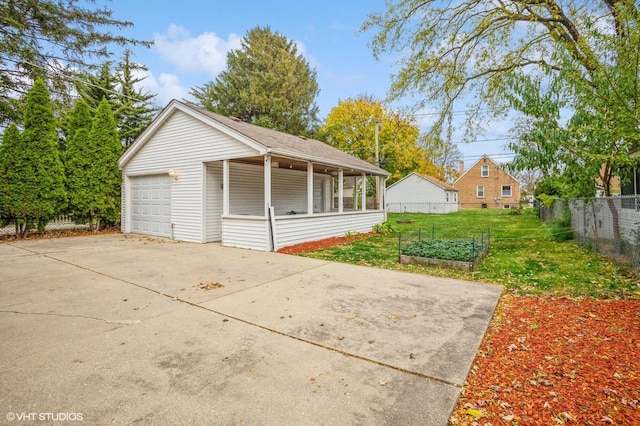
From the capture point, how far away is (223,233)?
9836mm

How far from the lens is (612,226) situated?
7391 mm

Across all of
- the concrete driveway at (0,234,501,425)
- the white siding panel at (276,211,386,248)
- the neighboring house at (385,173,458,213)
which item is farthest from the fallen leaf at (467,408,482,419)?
the neighboring house at (385,173,458,213)

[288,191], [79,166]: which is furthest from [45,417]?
[79,166]

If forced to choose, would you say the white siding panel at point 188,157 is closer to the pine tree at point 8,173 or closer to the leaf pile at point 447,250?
the pine tree at point 8,173

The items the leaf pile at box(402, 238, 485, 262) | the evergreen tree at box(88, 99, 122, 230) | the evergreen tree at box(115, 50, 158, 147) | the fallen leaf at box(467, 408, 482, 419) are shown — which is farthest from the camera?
the evergreen tree at box(115, 50, 158, 147)

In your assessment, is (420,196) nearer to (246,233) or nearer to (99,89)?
(246,233)

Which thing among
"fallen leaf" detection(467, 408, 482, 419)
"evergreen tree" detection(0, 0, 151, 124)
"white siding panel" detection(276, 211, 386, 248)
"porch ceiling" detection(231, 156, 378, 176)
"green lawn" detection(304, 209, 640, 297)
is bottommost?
"fallen leaf" detection(467, 408, 482, 419)

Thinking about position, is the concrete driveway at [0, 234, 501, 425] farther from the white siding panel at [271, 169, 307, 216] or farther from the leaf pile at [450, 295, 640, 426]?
the white siding panel at [271, 169, 307, 216]

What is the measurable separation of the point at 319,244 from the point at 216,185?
4.03 meters

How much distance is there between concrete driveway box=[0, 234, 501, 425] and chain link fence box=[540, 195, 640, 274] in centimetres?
321

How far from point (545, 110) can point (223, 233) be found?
28.3 feet

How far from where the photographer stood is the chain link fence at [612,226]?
6062mm

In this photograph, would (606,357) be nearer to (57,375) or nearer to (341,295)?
(341,295)

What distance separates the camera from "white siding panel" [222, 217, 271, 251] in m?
9.00
